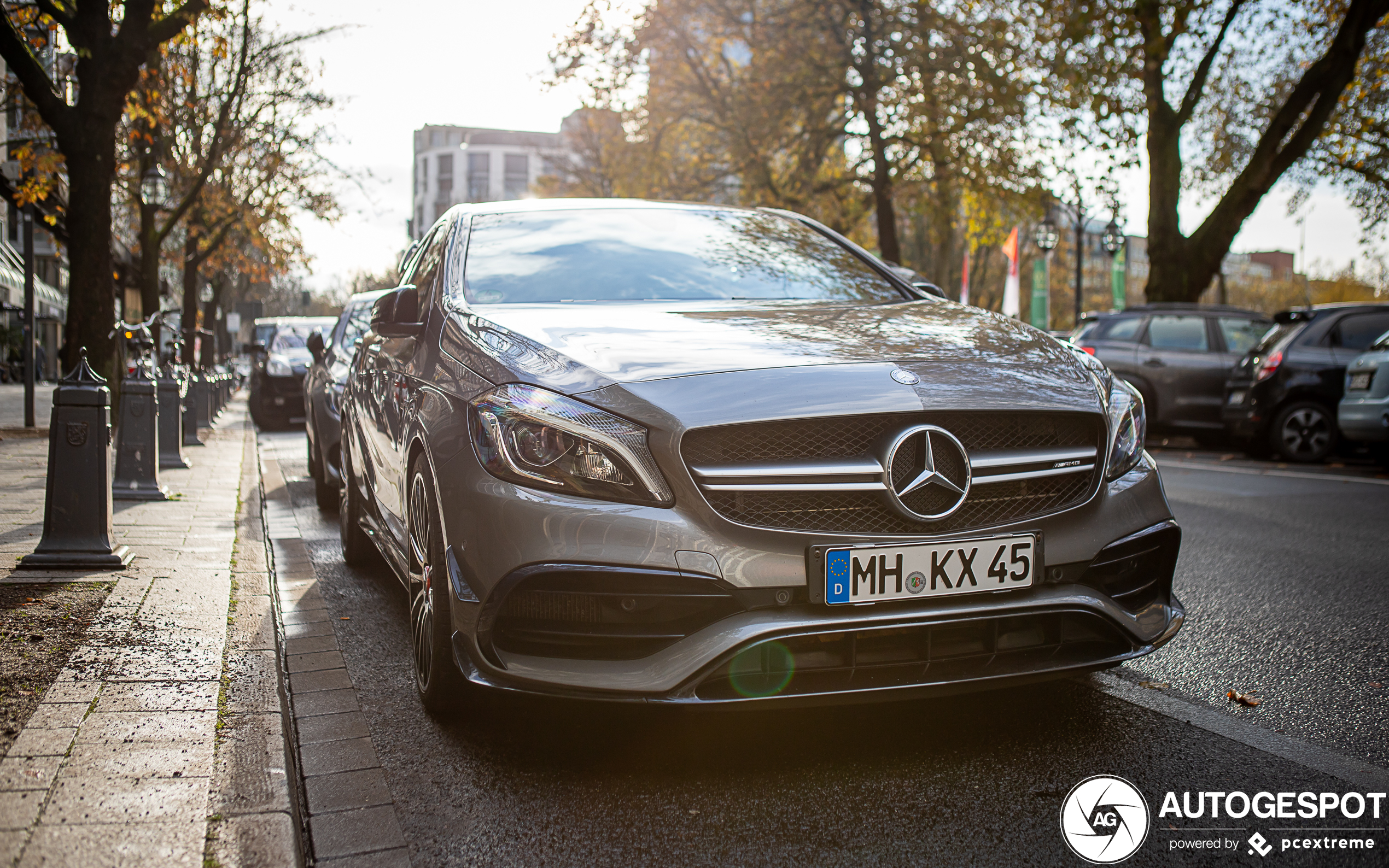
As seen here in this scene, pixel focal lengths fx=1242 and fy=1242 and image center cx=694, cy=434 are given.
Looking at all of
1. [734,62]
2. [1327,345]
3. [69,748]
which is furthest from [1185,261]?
[69,748]

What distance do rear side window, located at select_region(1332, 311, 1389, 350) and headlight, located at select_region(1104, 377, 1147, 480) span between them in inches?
400

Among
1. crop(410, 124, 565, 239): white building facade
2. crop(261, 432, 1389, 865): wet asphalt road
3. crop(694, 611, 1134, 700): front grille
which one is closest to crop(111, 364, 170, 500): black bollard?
crop(261, 432, 1389, 865): wet asphalt road

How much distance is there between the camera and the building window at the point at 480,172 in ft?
445

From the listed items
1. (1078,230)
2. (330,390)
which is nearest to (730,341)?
(330,390)

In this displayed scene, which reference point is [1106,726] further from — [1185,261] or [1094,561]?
[1185,261]

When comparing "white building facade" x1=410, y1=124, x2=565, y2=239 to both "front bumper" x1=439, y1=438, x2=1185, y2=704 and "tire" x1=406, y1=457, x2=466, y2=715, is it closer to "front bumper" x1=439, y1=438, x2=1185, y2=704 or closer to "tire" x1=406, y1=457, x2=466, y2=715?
"tire" x1=406, y1=457, x2=466, y2=715

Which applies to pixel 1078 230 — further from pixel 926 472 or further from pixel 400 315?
pixel 926 472

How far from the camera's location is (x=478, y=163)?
5379 inches

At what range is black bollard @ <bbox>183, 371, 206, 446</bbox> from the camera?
13.0 metres

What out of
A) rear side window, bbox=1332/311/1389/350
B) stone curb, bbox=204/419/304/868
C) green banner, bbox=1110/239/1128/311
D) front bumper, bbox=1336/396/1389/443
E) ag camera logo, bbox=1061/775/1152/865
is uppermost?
green banner, bbox=1110/239/1128/311

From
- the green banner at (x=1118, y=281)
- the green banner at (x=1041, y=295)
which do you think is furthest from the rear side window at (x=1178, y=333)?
the green banner at (x=1118, y=281)

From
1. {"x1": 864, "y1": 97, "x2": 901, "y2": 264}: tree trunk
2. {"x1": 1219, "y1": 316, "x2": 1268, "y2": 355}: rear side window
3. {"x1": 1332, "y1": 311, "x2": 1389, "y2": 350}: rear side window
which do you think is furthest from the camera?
{"x1": 864, "y1": 97, "x2": 901, "y2": 264}: tree trunk

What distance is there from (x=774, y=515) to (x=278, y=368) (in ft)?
54.5

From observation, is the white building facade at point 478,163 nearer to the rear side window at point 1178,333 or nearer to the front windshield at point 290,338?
the front windshield at point 290,338
